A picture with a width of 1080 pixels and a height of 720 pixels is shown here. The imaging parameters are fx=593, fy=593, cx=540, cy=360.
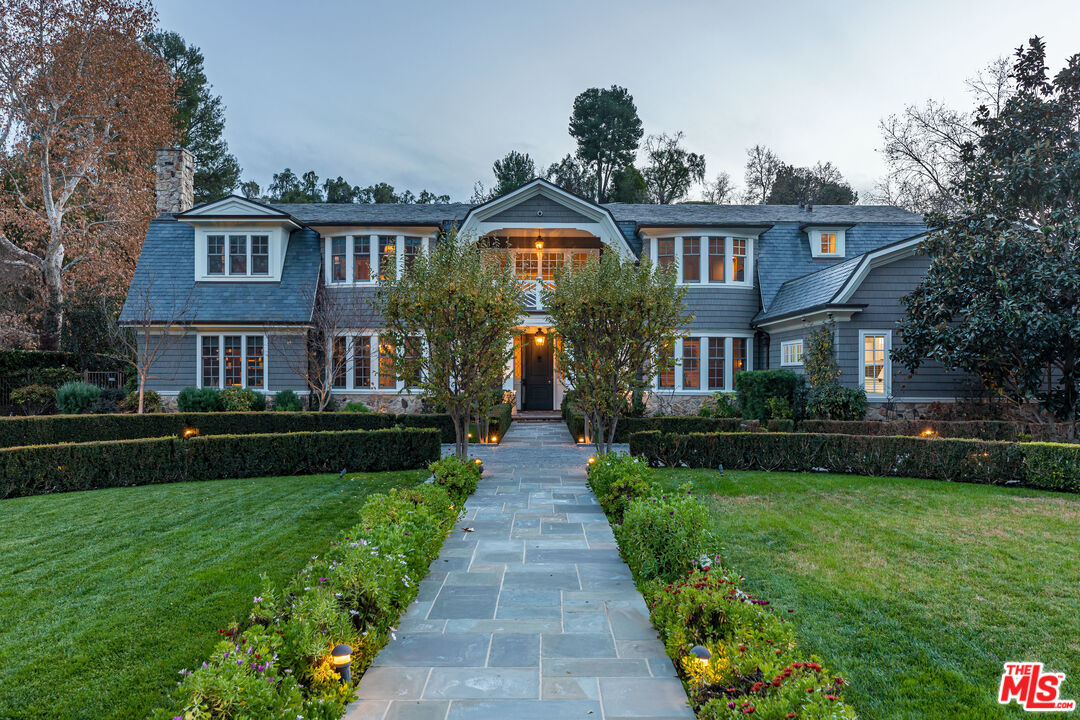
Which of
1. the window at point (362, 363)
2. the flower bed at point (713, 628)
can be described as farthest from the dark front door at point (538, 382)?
the flower bed at point (713, 628)

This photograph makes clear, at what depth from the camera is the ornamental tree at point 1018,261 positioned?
1147 cm

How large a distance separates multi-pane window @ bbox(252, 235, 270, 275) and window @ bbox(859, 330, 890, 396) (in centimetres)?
1648

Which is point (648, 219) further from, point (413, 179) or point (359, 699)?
point (413, 179)

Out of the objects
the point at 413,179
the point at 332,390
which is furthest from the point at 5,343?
the point at 413,179

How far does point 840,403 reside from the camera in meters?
13.8

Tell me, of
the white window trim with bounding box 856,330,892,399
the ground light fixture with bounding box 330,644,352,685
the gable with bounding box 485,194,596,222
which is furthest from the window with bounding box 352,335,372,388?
the ground light fixture with bounding box 330,644,352,685

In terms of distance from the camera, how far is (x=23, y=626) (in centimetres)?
407

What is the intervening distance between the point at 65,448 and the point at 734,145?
37.9m

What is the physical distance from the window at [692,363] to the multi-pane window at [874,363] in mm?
4427

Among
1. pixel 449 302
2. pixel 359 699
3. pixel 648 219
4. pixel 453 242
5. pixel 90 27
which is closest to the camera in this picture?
pixel 359 699

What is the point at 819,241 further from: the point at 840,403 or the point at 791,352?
the point at 840,403

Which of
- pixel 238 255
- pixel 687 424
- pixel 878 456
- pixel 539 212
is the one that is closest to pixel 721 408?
pixel 687 424

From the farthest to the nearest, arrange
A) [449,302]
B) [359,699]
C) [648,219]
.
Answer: [648,219] < [449,302] < [359,699]

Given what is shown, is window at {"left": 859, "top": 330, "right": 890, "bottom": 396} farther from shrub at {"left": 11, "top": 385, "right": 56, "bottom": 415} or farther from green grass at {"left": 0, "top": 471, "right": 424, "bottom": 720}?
shrub at {"left": 11, "top": 385, "right": 56, "bottom": 415}
